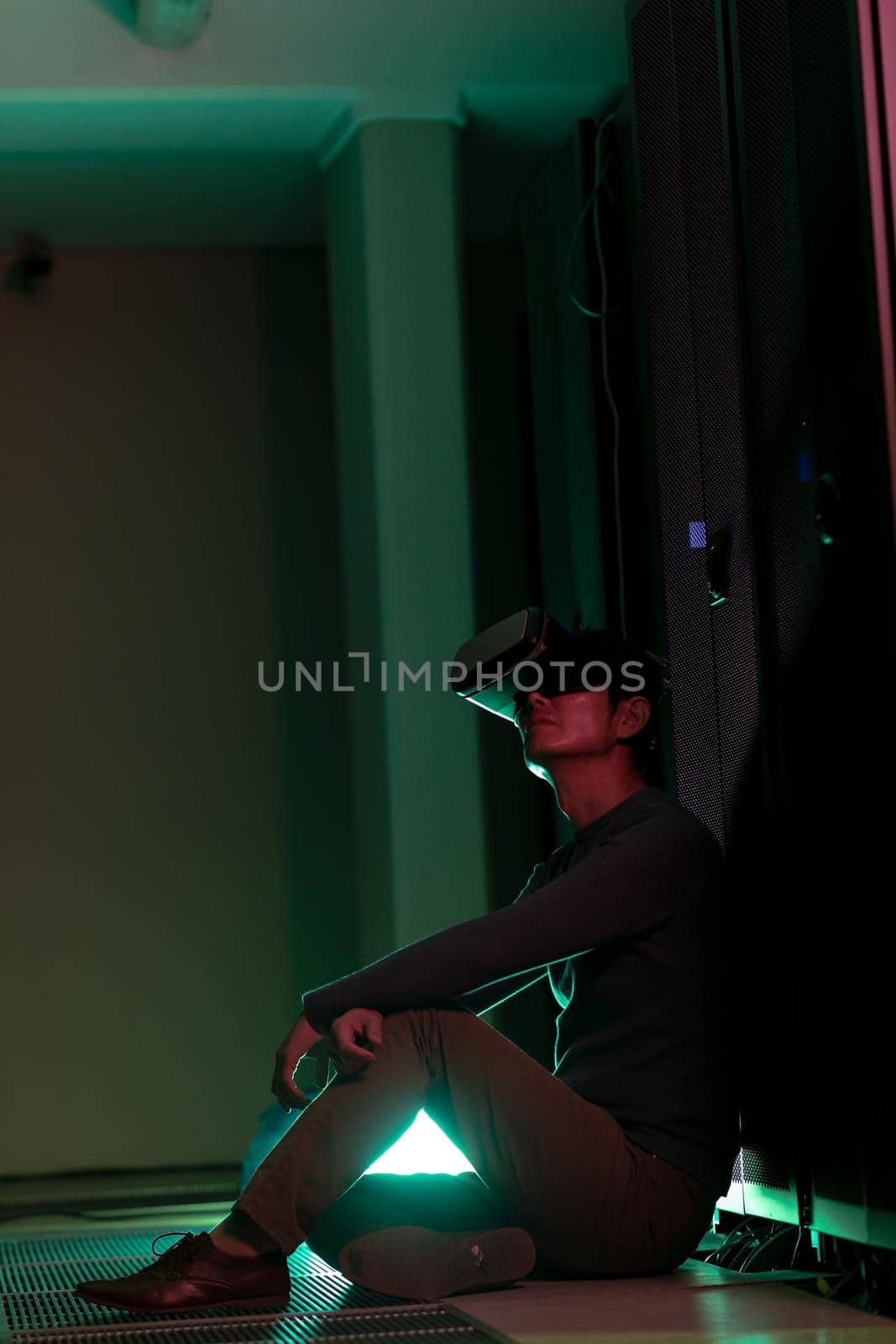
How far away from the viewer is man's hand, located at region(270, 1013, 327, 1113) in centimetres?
202

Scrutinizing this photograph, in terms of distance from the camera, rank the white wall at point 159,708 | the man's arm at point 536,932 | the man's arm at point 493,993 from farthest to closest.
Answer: the white wall at point 159,708 < the man's arm at point 493,993 < the man's arm at point 536,932

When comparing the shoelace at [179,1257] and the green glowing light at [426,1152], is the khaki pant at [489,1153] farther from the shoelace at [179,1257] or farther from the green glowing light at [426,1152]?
the green glowing light at [426,1152]

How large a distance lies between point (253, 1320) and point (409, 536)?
211cm

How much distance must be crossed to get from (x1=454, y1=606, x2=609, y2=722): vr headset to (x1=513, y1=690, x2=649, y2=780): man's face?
1 centimetres

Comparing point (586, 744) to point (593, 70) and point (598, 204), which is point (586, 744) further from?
point (593, 70)

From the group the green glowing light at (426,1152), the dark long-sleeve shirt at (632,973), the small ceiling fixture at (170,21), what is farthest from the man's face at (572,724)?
the small ceiling fixture at (170,21)

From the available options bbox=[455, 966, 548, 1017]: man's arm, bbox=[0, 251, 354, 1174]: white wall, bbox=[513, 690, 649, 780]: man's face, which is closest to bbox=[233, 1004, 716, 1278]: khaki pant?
bbox=[455, 966, 548, 1017]: man's arm

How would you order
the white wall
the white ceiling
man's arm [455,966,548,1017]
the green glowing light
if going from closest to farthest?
1. man's arm [455,966,548,1017]
2. the green glowing light
3. the white ceiling
4. the white wall

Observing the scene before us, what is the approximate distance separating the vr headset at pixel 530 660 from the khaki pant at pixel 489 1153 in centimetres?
50

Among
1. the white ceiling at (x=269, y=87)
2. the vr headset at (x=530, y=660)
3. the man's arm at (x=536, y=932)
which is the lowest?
the man's arm at (x=536, y=932)

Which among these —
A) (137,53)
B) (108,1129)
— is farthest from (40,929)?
(137,53)

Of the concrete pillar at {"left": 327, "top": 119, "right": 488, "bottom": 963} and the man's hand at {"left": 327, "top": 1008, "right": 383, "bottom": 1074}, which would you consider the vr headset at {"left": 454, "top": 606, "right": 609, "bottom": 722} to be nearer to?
the man's hand at {"left": 327, "top": 1008, "right": 383, "bottom": 1074}

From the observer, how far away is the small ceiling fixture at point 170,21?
3383mm

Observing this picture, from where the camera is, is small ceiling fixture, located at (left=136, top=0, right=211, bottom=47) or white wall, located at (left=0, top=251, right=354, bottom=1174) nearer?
small ceiling fixture, located at (left=136, top=0, right=211, bottom=47)
